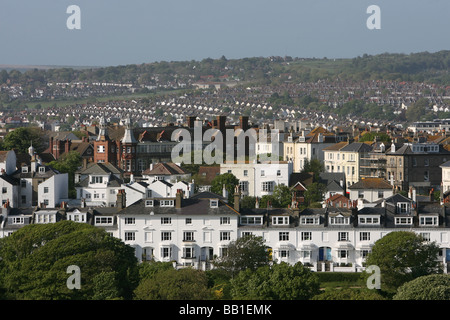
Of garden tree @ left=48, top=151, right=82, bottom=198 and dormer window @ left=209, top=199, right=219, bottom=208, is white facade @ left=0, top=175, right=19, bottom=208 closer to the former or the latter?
garden tree @ left=48, top=151, right=82, bottom=198

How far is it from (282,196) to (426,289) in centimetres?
2882

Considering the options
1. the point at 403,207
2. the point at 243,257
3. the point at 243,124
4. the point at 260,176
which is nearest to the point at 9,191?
the point at 260,176

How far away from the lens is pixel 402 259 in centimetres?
5472

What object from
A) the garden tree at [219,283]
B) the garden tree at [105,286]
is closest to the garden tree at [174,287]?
the garden tree at [105,286]

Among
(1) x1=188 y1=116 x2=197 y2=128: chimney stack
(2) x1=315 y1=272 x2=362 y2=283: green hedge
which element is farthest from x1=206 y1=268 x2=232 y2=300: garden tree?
(1) x1=188 y1=116 x2=197 y2=128: chimney stack

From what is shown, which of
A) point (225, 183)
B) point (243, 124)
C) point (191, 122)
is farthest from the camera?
point (243, 124)

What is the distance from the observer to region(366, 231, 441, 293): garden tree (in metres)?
53.8

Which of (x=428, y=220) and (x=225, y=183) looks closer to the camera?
(x=428, y=220)

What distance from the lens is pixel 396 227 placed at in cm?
5966

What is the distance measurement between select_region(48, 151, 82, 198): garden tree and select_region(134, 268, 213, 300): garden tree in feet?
99.5

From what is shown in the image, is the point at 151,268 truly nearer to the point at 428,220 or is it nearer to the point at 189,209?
the point at 189,209

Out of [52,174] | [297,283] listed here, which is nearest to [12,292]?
[297,283]

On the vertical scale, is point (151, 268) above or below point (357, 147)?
below

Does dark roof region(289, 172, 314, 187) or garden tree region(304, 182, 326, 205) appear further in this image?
dark roof region(289, 172, 314, 187)
